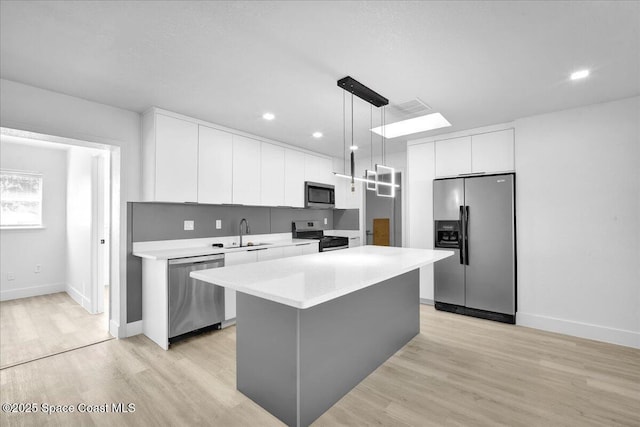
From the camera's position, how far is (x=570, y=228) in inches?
126

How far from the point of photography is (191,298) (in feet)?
9.89

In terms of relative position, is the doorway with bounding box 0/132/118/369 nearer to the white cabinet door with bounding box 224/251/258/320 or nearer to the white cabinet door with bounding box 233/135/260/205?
the white cabinet door with bounding box 224/251/258/320

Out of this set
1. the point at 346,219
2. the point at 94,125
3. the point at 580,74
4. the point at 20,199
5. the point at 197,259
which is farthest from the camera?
the point at 346,219

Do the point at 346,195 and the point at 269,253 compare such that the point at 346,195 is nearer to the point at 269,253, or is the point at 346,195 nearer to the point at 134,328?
the point at 269,253

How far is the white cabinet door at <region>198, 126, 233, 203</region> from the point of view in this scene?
11.4 feet

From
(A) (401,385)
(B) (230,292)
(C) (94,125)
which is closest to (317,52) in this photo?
(C) (94,125)

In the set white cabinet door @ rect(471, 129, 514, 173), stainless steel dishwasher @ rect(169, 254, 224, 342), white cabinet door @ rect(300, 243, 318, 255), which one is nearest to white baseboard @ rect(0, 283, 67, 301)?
stainless steel dishwasher @ rect(169, 254, 224, 342)

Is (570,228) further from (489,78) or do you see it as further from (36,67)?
(36,67)

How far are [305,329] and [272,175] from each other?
2.94 meters

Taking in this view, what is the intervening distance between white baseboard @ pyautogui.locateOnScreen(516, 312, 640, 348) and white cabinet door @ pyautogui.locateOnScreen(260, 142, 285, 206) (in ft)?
11.2

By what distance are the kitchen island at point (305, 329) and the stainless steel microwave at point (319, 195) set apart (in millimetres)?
2555

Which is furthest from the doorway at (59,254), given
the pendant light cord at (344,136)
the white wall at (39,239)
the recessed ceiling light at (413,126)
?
the recessed ceiling light at (413,126)

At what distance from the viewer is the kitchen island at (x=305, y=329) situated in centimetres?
165

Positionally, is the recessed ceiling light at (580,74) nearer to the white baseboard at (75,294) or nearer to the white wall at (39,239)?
the white baseboard at (75,294)
